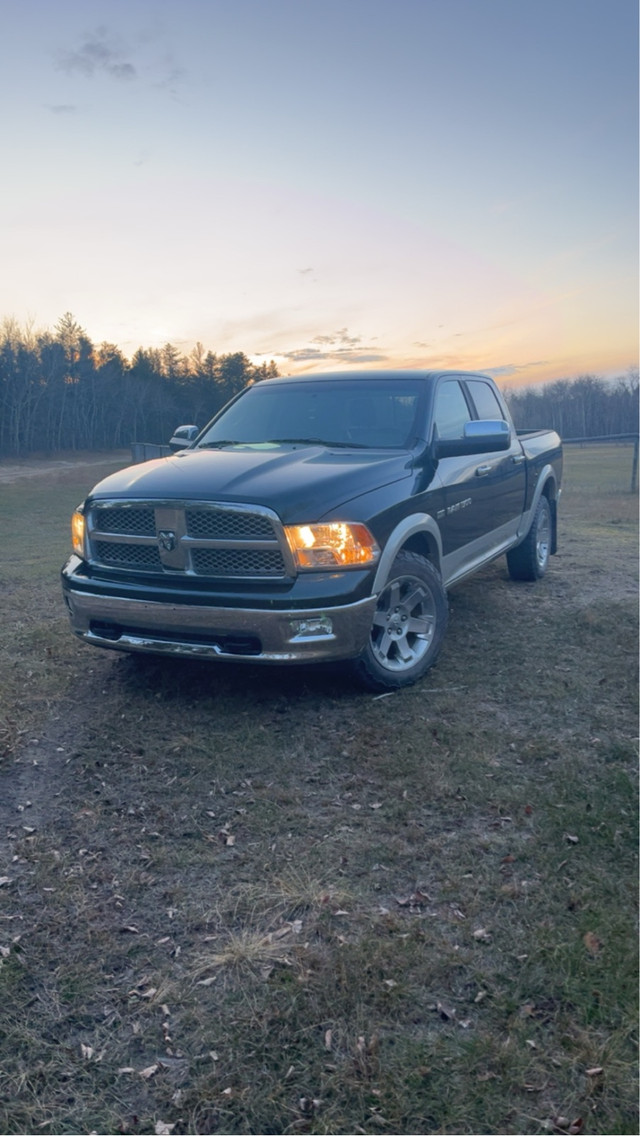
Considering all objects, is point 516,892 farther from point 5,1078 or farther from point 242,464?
point 242,464

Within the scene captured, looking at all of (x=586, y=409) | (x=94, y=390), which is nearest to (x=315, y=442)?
(x=586, y=409)

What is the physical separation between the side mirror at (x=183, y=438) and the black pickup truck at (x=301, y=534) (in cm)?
37

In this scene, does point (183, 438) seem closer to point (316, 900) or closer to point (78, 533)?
point (78, 533)

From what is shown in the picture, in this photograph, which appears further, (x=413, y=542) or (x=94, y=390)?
(x=94, y=390)

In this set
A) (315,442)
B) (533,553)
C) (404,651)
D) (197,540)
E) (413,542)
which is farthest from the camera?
(533,553)

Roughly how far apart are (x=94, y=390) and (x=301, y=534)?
66.2 metres

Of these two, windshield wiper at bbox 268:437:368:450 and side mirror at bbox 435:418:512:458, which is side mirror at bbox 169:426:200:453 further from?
side mirror at bbox 435:418:512:458

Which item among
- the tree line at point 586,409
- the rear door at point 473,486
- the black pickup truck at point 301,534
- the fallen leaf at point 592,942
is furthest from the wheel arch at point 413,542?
the tree line at point 586,409

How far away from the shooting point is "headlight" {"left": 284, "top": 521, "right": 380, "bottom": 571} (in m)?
4.20

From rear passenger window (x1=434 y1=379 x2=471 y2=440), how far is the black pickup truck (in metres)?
0.02

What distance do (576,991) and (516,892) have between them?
505 millimetres

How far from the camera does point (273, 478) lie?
14.6 feet

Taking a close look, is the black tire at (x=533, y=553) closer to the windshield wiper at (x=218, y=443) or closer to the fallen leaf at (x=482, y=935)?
the windshield wiper at (x=218, y=443)

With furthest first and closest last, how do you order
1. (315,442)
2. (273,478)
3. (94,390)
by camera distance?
1. (94,390)
2. (315,442)
3. (273,478)
